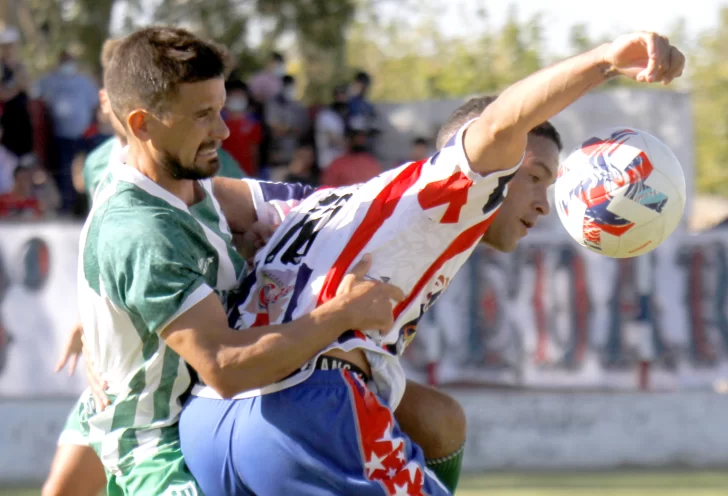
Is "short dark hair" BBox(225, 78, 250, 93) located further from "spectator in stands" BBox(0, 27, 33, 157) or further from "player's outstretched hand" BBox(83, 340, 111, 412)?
"player's outstretched hand" BBox(83, 340, 111, 412)

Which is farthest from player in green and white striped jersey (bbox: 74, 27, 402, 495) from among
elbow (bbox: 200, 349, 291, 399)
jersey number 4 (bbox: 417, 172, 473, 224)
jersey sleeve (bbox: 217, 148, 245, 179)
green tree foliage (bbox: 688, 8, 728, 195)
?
green tree foliage (bbox: 688, 8, 728, 195)

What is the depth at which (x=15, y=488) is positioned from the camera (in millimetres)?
7770

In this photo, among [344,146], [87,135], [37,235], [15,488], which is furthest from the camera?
[344,146]

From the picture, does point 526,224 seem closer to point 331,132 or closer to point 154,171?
point 154,171

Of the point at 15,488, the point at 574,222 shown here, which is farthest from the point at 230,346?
the point at 15,488

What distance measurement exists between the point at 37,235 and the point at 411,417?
206 inches

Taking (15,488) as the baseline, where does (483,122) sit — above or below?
above

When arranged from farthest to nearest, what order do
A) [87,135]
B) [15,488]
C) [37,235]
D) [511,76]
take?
1. [511,76]
2. [87,135]
3. [37,235]
4. [15,488]

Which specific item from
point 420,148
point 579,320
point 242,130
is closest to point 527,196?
point 579,320

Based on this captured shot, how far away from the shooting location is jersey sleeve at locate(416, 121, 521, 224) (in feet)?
10.9

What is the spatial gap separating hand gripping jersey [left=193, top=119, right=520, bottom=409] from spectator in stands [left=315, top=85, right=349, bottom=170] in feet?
25.3

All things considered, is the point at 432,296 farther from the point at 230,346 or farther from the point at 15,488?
the point at 15,488

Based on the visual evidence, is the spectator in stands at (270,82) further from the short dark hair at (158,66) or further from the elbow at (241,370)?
the elbow at (241,370)

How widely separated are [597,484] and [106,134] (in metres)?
5.09
